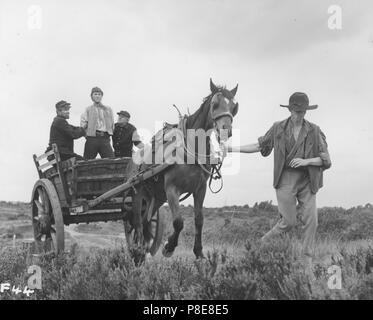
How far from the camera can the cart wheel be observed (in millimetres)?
9164

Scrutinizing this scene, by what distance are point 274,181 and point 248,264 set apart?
3.69 ft

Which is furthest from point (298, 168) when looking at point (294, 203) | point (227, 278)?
point (227, 278)

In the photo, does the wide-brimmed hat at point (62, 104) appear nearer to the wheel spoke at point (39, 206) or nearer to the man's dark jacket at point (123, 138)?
the man's dark jacket at point (123, 138)

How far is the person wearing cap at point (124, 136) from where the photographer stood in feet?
34.4

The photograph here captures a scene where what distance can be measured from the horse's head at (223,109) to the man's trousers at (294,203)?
1.18m

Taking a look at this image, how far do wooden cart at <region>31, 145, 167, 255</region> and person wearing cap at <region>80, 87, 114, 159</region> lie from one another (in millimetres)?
744

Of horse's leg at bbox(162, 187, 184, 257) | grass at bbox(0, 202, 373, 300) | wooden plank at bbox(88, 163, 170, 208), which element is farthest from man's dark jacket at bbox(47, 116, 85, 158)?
grass at bbox(0, 202, 373, 300)

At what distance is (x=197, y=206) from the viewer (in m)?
8.36

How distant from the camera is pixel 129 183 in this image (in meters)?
8.73

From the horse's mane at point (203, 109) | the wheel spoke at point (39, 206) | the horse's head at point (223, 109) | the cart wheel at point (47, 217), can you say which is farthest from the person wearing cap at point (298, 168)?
the wheel spoke at point (39, 206)

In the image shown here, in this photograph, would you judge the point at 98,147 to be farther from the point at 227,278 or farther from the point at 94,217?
the point at 227,278

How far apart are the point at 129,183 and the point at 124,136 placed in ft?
6.35

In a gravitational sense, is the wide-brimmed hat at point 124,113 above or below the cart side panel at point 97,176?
above
